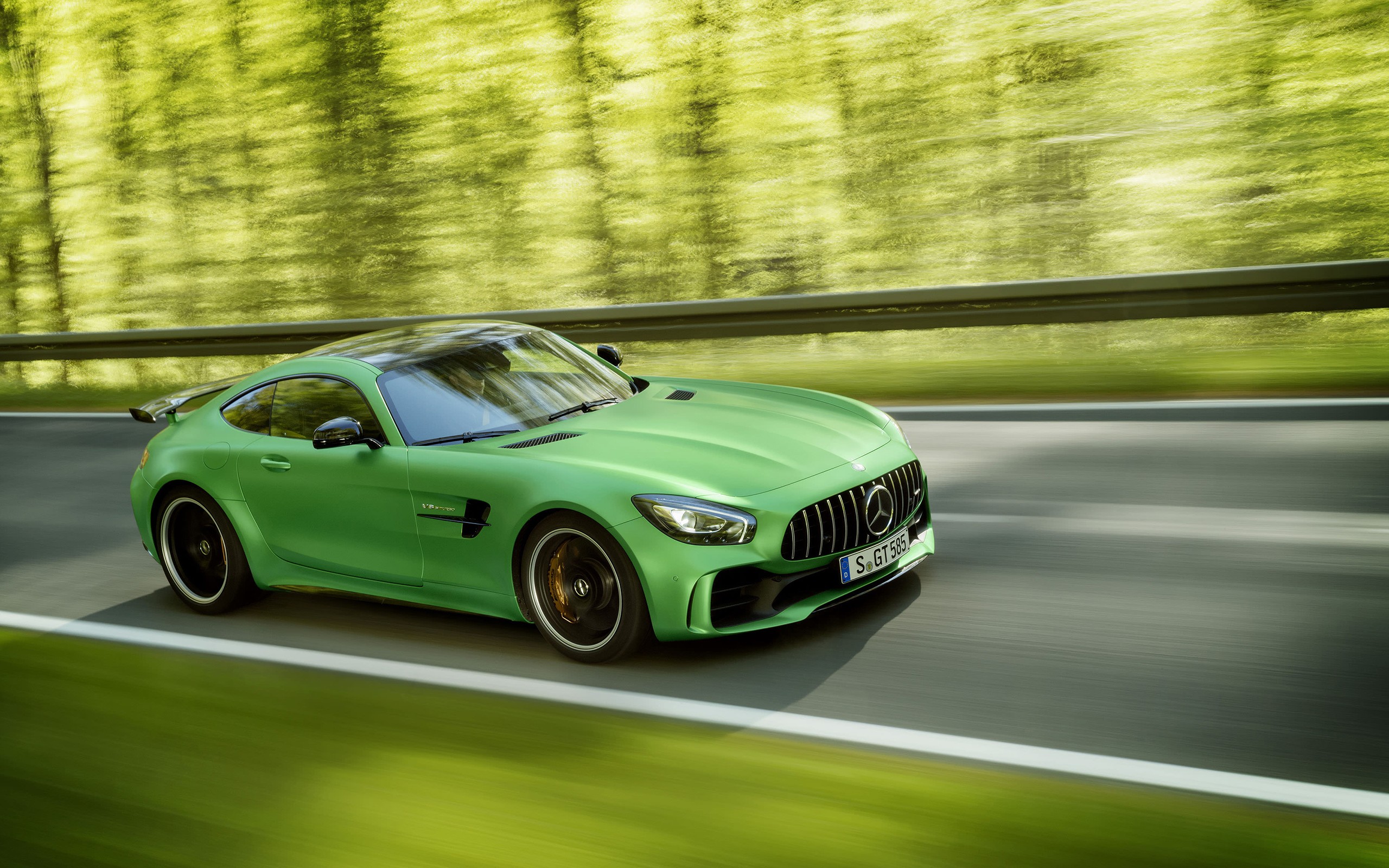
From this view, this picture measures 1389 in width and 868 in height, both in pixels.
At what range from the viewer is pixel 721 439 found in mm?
5094

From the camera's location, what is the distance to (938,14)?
61.1 ft

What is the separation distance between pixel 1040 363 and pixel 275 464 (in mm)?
6508

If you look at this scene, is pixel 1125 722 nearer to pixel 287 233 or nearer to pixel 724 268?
pixel 724 268

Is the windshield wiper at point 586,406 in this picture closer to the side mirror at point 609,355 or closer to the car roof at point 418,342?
the car roof at point 418,342


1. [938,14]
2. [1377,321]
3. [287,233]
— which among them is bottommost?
[1377,321]

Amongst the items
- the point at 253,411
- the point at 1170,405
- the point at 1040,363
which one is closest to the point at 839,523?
the point at 253,411

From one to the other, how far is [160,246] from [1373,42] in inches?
840

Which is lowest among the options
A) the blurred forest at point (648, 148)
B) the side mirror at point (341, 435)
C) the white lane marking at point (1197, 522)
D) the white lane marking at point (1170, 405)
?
the white lane marking at point (1197, 522)

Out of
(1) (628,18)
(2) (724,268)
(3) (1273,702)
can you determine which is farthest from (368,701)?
(1) (628,18)

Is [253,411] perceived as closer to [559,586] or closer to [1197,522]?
[559,586]

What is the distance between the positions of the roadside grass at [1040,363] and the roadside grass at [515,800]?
18.6ft

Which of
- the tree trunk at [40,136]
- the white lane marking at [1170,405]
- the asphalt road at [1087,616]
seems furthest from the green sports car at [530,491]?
the tree trunk at [40,136]

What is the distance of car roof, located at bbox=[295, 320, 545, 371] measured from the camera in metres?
5.77

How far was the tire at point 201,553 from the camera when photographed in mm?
6012
